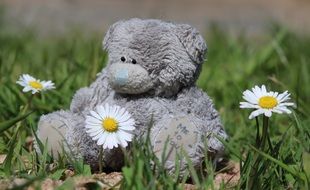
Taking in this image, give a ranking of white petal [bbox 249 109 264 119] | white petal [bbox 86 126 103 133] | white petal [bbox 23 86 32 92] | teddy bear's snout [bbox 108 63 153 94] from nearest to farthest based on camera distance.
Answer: white petal [bbox 249 109 264 119] → white petal [bbox 86 126 103 133] → teddy bear's snout [bbox 108 63 153 94] → white petal [bbox 23 86 32 92]

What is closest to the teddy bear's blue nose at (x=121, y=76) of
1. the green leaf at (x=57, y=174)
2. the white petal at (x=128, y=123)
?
the white petal at (x=128, y=123)

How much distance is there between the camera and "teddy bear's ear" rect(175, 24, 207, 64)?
1.81 metres

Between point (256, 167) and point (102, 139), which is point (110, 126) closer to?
point (102, 139)

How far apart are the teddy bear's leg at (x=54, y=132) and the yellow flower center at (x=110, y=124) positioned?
0.17 m

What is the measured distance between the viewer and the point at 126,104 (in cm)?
180

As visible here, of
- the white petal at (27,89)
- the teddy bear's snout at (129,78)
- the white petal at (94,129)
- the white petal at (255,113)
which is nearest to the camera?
the white petal at (255,113)

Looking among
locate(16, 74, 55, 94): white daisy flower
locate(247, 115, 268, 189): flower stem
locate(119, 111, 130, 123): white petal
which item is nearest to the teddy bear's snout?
locate(119, 111, 130, 123): white petal

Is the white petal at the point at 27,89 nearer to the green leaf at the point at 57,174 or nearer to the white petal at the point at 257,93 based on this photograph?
the green leaf at the point at 57,174

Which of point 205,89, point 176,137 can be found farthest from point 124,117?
point 205,89

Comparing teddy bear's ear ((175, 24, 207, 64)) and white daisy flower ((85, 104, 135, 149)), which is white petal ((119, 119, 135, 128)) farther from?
teddy bear's ear ((175, 24, 207, 64))

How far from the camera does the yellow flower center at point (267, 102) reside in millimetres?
1604

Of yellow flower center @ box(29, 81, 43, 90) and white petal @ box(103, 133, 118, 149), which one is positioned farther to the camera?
yellow flower center @ box(29, 81, 43, 90)

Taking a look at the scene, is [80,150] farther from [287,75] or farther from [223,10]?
[223,10]

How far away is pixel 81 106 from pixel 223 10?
398 centimetres
